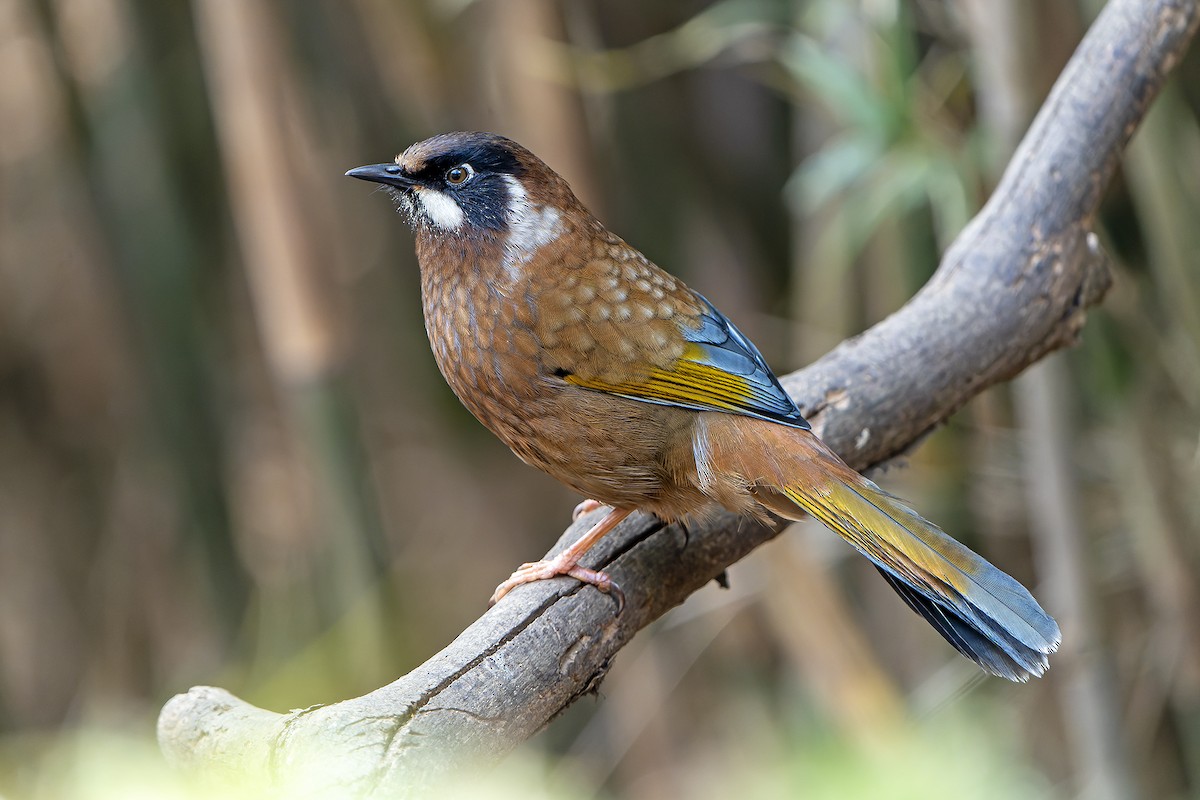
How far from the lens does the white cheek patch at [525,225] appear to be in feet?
7.48

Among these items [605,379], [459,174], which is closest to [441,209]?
[459,174]

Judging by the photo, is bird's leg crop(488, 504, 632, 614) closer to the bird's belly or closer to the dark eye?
the bird's belly

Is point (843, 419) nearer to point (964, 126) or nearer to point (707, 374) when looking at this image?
point (707, 374)

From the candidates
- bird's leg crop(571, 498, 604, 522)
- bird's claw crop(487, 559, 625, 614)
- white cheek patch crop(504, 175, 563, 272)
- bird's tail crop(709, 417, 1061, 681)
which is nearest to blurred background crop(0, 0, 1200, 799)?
bird's tail crop(709, 417, 1061, 681)

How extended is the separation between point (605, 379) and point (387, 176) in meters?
0.61

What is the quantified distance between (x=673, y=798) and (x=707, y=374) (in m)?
2.54

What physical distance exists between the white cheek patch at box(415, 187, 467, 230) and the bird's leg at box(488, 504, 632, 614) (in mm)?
649

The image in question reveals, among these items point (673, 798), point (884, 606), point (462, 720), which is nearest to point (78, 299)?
point (673, 798)

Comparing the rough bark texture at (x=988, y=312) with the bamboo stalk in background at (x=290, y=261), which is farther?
the bamboo stalk in background at (x=290, y=261)

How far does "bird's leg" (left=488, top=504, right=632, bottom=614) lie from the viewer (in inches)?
78.6

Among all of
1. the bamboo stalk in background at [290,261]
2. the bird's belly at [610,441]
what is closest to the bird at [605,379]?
the bird's belly at [610,441]

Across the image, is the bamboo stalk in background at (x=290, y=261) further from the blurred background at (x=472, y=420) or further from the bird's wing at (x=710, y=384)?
the bird's wing at (x=710, y=384)

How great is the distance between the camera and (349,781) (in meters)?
1.38

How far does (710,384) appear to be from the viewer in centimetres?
219
